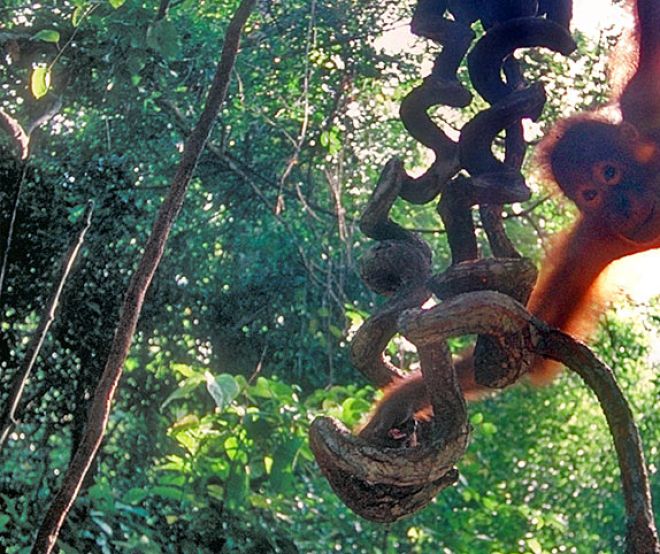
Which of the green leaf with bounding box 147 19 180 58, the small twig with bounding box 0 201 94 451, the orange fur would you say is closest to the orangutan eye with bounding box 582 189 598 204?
the orange fur

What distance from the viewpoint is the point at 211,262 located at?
4.30m

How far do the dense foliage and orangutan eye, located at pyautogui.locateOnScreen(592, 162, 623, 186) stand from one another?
5.08 feet

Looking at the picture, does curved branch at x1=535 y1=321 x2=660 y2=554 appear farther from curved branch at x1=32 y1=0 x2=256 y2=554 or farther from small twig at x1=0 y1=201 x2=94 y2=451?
small twig at x1=0 y1=201 x2=94 y2=451

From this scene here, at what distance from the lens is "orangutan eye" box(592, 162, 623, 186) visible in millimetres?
1137

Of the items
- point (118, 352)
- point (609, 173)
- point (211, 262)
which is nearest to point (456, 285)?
point (118, 352)

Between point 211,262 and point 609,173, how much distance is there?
3.27 meters

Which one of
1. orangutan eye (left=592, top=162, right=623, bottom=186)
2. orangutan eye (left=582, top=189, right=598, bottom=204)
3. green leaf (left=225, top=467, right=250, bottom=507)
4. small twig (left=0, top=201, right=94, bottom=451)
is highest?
orangutan eye (left=592, top=162, right=623, bottom=186)

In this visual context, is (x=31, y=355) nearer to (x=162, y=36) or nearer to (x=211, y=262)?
(x=162, y=36)

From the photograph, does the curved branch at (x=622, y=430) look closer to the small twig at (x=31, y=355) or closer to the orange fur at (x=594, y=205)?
the orange fur at (x=594, y=205)

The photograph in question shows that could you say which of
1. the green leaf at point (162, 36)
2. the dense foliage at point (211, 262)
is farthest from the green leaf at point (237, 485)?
the green leaf at point (162, 36)

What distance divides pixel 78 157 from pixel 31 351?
3.10 meters

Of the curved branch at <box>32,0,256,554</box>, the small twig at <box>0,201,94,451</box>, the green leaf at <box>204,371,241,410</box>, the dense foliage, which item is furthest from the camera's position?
the dense foliage

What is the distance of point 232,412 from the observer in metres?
2.64

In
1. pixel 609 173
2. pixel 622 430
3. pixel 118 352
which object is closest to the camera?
pixel 622 430
